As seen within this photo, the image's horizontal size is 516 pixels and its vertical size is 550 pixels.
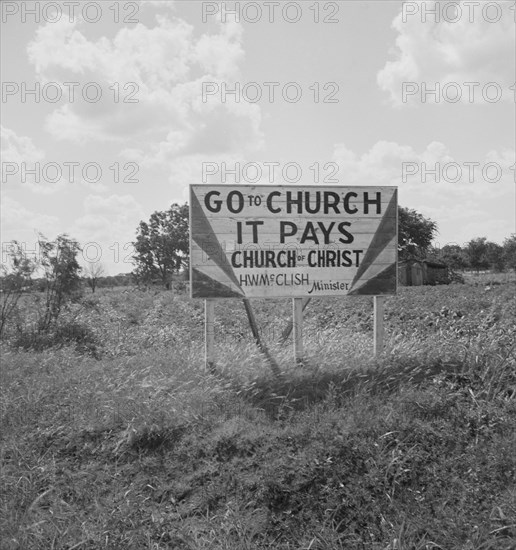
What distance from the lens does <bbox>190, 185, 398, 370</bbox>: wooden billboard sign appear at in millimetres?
6848

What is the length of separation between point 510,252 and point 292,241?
2059 inches

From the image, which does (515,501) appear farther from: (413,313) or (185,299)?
(185,299)

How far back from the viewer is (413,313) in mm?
13703

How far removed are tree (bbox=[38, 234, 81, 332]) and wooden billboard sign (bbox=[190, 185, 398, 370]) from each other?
21.6 ft

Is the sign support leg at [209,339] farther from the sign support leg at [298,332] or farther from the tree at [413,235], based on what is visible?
the tree at [413,235]

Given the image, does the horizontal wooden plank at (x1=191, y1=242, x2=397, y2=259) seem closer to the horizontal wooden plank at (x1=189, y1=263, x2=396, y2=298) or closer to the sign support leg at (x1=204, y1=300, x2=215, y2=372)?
the horizontal wooden plank at (x1=189, y1=263, x2=396, y2=298)

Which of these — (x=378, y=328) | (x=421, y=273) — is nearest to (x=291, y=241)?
(x=378, y=328)

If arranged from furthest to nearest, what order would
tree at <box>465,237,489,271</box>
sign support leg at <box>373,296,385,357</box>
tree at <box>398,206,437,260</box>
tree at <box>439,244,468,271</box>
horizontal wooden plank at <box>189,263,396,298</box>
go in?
tree at <box>465,237,489,271</box>
tree at <box>439,244,468,271</box>
tree at <box>398,206,437,260</box>
horizontal wooden plank at <box>189,263,396,298</box>
sign support leg at <box>373,296,385,357</box>

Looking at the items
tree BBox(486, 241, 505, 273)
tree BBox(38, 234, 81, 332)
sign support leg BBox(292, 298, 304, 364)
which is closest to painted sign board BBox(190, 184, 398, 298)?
sign support leg BBox(292, 298, 304, 364)

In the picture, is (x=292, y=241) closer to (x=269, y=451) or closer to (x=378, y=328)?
(x=378, y=328)

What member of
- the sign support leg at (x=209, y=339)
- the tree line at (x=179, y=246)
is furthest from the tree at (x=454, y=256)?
the sign support leg at (x=209, y=339)

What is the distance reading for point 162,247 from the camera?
→ 54.8 meters

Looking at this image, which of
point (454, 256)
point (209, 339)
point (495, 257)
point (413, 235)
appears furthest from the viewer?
point (495, 257)

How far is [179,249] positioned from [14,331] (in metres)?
43.9
